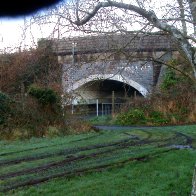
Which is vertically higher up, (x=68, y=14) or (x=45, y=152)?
(x=68, y=14)

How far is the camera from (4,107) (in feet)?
50.6

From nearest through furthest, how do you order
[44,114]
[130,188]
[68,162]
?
[130,188] < [68,162] < [44,114]

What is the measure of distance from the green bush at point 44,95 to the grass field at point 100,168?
15.5ft

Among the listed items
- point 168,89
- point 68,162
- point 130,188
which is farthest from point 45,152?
point 168,89

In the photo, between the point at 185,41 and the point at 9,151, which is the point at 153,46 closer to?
the point at 185,41

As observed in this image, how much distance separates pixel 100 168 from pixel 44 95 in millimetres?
8568

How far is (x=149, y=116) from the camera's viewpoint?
20891 mm

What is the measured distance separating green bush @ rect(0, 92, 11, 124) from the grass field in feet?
13.2

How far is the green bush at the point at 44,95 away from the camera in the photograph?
1588cm

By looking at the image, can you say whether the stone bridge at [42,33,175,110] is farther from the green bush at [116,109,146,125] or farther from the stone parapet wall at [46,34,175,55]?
the green bush at [116,109,146,125]

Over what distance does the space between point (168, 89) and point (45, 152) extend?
44.3 feet

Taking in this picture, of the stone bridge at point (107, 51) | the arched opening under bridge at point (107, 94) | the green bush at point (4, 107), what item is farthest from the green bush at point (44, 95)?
the stone bridge at point (107, 51)

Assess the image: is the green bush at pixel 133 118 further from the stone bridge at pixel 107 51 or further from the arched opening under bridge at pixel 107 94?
the stone bridge at pixel 107 51

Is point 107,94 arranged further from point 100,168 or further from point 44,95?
point 100,168
